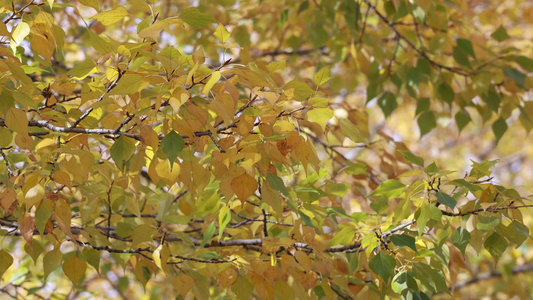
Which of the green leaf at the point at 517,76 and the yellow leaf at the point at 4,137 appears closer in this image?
the yellow leaf at the point at 4,137

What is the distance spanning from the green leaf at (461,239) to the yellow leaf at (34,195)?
97cm

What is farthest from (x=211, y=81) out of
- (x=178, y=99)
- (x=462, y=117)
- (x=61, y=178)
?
(x=462, y=117)

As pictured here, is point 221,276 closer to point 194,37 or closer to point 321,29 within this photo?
point 321,29

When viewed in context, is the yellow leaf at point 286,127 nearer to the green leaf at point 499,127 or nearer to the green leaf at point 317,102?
the green leaf at point 317,102

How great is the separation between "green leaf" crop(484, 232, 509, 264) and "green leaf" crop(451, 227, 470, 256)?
0.08 metres

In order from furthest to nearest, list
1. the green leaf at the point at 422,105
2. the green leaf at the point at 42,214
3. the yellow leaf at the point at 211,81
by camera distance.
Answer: the green leaf at the point at 422,105, the green leaf at the point at 42,214, the yellow leaf at the point at 211,81

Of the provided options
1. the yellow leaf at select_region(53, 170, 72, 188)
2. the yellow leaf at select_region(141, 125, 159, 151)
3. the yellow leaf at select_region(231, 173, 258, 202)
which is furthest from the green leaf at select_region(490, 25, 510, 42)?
the yellow leaf at select_region(53, 170, 72, 188)

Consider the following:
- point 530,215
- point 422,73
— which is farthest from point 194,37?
point 530,215

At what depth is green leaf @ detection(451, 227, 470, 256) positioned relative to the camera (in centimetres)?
122

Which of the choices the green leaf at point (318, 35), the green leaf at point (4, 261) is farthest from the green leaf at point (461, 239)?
the green leaf at point (318, 35)

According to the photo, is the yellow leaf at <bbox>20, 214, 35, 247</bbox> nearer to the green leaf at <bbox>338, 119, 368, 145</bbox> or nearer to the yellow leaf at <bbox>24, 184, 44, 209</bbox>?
the yellow leaf at <bbox>24, 184, 44, 209</bbox>

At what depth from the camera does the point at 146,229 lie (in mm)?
1395

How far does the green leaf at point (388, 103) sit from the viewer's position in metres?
2.37

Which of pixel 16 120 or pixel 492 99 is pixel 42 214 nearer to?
pixel 16 120
